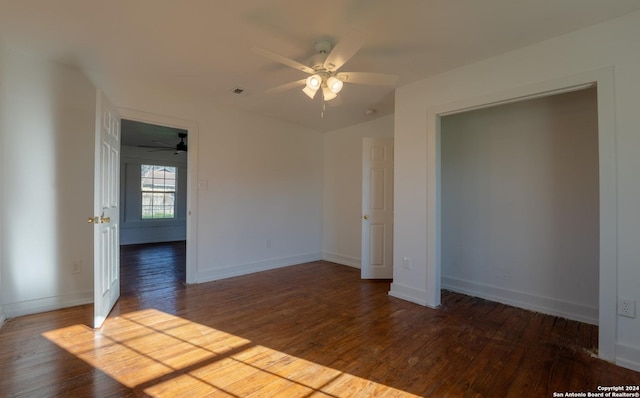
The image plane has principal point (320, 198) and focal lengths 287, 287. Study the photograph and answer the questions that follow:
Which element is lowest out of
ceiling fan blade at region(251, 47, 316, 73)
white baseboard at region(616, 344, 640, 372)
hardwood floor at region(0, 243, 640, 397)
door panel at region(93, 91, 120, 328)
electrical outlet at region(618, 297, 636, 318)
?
hardwood floor at region(0, 243, 640, 397)

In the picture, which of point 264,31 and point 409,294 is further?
point 409,294

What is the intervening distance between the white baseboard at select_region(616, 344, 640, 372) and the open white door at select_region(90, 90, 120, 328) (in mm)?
3991

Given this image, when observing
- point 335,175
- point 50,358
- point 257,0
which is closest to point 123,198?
point 335,175

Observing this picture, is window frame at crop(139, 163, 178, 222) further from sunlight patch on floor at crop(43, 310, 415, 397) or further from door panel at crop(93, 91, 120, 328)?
sunlight patch on floor at crop(43, 310, 415, 397)

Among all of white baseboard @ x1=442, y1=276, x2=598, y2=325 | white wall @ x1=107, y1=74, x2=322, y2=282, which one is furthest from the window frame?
white baseboard @ x1=442, y1=276, x2=598, y2=325

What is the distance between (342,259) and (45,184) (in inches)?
155

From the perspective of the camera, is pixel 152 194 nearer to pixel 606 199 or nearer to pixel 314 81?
pixel 314 81

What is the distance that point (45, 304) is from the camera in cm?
280

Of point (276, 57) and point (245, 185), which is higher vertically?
point (276, 57)

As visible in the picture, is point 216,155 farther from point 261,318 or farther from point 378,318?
point 378,318

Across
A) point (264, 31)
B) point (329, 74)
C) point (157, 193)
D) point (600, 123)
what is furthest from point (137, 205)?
point (600, 123)

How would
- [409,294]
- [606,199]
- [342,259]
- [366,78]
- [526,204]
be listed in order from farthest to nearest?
[342,259], [409,294], [526,204], [366,78], [606,199]

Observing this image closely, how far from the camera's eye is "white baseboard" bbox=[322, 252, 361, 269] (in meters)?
4.78

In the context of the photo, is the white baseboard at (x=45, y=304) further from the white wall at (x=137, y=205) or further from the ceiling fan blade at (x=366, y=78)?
the white wall at (x=137, y=205)
